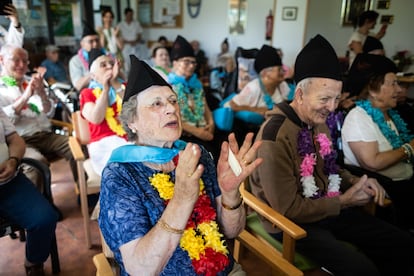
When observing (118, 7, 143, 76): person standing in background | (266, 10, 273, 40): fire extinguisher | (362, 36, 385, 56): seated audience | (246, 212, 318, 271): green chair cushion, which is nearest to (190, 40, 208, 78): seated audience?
(118, 7, 143, 76): person standing in background

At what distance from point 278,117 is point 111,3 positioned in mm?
6627

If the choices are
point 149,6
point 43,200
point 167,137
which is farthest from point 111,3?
point 167,137

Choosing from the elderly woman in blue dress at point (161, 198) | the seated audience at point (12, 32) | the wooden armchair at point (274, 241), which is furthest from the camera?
the seated audience at point (12, 32)

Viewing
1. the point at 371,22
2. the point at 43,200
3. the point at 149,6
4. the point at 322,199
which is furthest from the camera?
the point at 149,6

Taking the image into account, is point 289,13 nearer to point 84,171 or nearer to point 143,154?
point 84,171

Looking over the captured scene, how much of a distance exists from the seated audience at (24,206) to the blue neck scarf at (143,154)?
83 cm

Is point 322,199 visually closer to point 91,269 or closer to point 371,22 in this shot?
point 91,269

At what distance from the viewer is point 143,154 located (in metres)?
1.27

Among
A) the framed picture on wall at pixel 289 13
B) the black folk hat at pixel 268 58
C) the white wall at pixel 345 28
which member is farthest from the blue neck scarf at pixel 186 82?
the framed picture on wall at pixel 289 13

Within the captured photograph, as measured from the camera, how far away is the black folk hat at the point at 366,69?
7.09 feet

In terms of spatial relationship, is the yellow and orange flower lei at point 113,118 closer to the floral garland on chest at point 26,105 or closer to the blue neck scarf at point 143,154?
the floral garland on chest at point 26,105

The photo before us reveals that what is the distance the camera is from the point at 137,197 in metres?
1.19

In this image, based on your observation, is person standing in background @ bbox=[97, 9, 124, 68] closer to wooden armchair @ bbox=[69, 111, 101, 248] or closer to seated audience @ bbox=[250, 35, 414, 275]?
wooden armchair @ bbox=[69, 111, 101, 248]

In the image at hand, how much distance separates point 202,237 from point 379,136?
1.41 m
